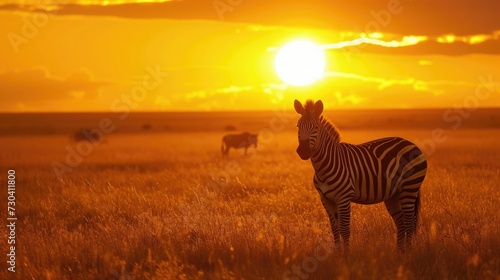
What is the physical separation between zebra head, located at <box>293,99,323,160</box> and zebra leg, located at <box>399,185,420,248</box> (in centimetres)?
187

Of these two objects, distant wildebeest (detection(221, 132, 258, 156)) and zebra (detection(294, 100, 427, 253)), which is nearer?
zebra (detection(294, 100, 427, 253))

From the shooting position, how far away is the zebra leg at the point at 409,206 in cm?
859

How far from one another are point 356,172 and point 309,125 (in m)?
1.14

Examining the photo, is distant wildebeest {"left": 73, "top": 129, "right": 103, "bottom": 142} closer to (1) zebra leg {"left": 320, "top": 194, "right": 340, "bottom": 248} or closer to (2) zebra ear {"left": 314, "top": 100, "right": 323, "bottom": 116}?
(1) zebra leg {"left": 320, "top": 194, "right": 340, "bottom": 248}

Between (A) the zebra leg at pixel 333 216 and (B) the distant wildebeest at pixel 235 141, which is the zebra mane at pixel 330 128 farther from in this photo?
(B) the distant wildebeest at pixel 235 141

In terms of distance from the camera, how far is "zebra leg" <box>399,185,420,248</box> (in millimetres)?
8586

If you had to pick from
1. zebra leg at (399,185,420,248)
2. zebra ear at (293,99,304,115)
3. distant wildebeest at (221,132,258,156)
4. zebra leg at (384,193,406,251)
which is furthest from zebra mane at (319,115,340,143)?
distant wildebeest at (221,132,258,156)

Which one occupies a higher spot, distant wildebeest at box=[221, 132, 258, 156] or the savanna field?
distant wildebeest at box=[221, 132, 258, 156]

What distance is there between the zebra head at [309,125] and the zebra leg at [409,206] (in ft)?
6.15

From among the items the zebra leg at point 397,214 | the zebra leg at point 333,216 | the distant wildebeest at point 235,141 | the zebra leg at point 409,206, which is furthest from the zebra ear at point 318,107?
the distant wildebeest at point 235,141

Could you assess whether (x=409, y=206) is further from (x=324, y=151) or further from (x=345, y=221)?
(x=324, y=151)

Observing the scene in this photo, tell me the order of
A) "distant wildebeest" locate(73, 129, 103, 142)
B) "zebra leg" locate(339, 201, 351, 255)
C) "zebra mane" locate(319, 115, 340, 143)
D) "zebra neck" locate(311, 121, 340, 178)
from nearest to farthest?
"zebra leg" locate(339, 201, 351, 255)
"zebra neck" locate(311, 121, 340, 178)
"zebra mane" locate(319, 115, 340, 143)
"distant wildebeest" locate(73, 129, 103, 142)

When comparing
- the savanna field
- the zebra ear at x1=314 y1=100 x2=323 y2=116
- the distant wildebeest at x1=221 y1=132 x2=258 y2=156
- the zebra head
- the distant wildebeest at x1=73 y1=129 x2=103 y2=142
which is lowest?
the savanna field

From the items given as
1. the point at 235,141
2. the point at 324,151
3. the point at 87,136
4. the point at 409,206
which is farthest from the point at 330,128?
the point at 87,136
